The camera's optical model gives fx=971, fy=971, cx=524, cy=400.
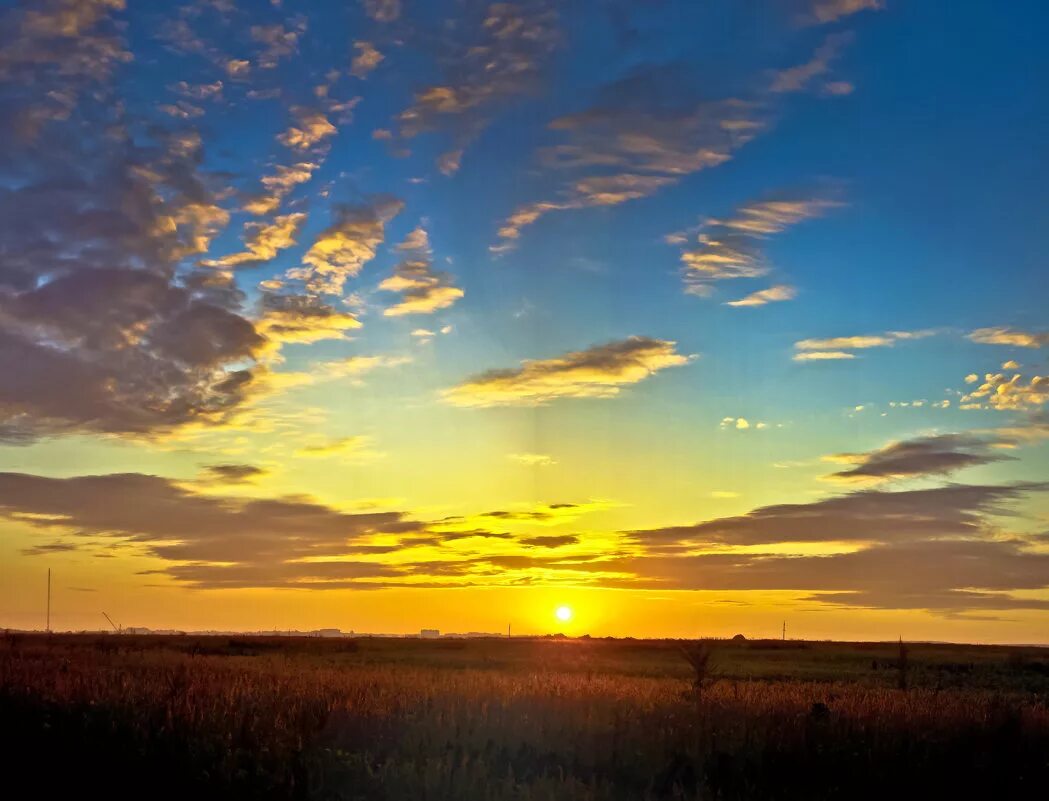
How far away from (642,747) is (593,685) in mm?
7897

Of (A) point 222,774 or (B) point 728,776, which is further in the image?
(B) point 728,776

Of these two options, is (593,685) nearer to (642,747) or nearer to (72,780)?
(642,747)

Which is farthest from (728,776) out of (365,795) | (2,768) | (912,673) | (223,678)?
(912,673)

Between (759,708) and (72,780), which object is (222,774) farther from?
(759,708)

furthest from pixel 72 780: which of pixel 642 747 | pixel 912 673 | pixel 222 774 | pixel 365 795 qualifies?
pixel 912 673

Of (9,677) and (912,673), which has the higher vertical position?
(9,677)

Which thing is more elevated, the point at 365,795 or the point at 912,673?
the point at 365,795

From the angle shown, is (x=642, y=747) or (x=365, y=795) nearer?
(x=365, y=795)

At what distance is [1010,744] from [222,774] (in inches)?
493

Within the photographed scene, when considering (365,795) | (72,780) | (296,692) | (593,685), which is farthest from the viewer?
(593,685)

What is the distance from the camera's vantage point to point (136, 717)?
13883mm

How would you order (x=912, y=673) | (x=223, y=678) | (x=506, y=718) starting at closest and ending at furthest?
(x=506, y=718)
(x=223, y=678)
(x=912, y=673)

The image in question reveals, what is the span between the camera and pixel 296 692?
1756 centimetres

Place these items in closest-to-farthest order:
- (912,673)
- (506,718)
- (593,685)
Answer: (506,718) → (593,685) → (912,673)
